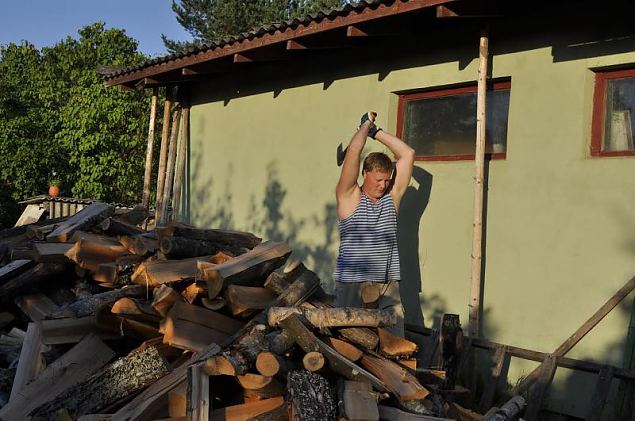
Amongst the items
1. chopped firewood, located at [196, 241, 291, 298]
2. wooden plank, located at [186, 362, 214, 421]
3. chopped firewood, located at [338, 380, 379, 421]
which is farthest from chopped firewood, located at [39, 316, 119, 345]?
chopped firewood, located at [338, 380, 379, 421]

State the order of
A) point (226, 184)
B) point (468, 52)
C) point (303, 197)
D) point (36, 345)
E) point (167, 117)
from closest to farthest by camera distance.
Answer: point (36, 345)
point (468, 52)
point (303, 197)
point (226, 184)
point (167, 117)

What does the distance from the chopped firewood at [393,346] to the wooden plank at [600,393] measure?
182cm

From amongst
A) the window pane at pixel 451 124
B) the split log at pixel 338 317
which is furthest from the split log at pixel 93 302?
the window pane at pixel 451 124

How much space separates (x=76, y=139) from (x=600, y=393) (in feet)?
66.0

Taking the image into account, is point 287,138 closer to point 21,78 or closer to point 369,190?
point 369,190

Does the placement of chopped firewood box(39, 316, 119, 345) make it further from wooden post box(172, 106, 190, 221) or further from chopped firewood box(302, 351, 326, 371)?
wooden post box(172, 106, 190, 221)

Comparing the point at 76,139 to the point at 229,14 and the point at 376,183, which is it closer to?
the point at 229,14

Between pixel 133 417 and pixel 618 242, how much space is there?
3.76 metres

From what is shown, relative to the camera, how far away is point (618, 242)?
5227mm

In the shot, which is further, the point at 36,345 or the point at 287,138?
the point at 287,138

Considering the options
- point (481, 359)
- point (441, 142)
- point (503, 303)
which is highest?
point (441, 142)

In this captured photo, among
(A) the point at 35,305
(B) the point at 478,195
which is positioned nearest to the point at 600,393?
(B) the point at 478,195

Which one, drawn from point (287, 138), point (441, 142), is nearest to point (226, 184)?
point (287, 138)

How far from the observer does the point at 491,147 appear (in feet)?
20.6
